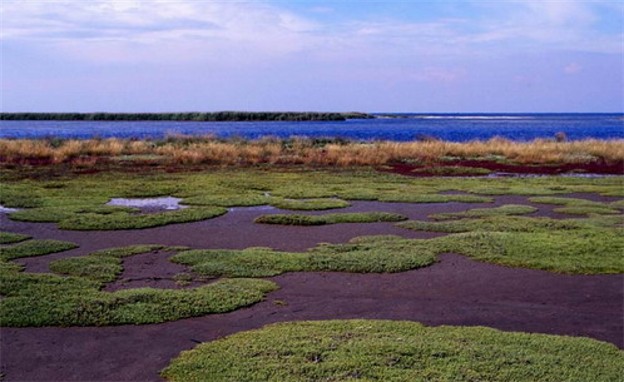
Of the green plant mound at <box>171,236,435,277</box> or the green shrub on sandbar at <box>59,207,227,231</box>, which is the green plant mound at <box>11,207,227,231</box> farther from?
the green plant mound at <box>171,236,435,277</box>

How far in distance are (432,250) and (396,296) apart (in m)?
3.92

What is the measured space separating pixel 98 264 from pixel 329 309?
18.6 feet

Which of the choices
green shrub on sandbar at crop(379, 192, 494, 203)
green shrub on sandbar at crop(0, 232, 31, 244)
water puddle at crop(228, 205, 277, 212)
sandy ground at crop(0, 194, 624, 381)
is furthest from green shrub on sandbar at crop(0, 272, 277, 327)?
green shrub on sandbar at crop(379, 192, 494, 203)

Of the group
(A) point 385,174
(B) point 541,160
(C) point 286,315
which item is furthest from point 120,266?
(B) point 541,160

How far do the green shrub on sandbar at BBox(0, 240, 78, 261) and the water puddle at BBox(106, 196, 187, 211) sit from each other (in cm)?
702

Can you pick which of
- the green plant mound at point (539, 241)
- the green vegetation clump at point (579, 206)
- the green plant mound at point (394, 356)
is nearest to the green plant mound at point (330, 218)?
the green plant mound at point (539, 241)

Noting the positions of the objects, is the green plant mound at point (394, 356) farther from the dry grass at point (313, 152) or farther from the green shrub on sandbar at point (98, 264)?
the dry grass at point (313, 152)

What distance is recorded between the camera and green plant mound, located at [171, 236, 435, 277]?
13820 millimetres

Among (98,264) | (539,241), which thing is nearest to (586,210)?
(539,241)

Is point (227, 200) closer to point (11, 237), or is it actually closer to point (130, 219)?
point (130, 219)

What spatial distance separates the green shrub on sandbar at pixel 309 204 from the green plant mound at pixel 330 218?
2.14 meters

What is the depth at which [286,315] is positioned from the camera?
10.8m

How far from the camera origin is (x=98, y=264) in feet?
46.1

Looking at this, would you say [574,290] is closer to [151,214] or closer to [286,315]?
[286,315]
